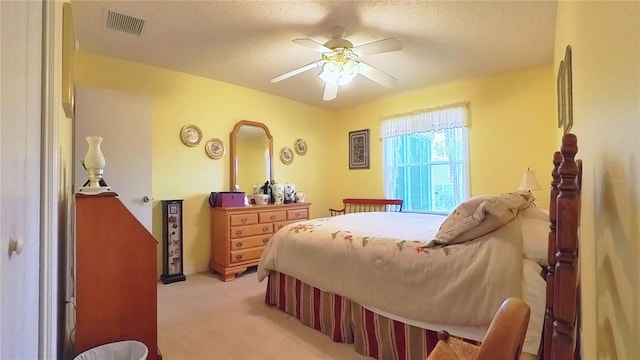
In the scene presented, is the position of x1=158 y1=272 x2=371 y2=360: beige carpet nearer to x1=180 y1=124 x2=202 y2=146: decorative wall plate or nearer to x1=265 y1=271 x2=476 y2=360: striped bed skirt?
x1=265 y1=271 x2=476 y2=360: striped bed skirt

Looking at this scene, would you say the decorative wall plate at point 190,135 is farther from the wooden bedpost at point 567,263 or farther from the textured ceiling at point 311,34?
the wooden bedpost at point 567,263

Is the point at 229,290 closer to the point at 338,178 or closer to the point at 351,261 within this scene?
the point at 351,261

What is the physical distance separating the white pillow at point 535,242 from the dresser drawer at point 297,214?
288 centimetres

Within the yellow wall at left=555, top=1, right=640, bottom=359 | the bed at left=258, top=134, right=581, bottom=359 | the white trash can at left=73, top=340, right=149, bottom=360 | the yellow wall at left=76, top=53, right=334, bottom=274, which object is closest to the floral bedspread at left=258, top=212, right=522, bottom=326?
the bed at left=258, top=134, right=581, bottom=359

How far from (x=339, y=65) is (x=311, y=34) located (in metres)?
0.39

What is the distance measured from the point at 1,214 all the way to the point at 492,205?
1.81 meters

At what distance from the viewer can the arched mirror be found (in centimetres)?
414

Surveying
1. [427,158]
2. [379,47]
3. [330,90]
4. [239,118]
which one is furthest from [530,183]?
[239,118]

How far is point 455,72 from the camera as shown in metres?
3.67

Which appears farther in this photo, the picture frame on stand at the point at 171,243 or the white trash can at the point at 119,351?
the picture frame on stand at the point at 171,243

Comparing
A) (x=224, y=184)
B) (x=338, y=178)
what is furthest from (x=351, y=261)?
(x=338, y=178)

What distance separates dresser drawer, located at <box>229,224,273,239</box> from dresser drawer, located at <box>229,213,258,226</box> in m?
0.05

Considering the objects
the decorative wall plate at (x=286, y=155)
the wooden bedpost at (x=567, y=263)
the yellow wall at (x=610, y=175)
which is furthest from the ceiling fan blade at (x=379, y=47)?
the decorative wall plate at (x=286, y=155)

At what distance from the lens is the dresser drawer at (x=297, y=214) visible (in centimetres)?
417
